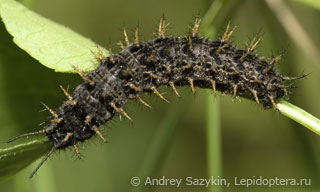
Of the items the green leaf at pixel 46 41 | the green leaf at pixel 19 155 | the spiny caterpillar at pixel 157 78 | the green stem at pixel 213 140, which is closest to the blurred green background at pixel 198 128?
the green stem at pixel 213 140

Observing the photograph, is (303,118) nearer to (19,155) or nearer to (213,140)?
(213,140)

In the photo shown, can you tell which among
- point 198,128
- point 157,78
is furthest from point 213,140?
point 198,128

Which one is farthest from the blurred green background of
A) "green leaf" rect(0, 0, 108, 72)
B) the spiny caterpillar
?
"green leaf" rect(0, 0, 108, 72)

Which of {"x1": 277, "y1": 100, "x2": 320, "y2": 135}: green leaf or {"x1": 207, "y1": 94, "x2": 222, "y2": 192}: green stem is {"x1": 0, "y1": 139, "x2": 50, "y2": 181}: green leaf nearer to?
{"x1": 207, "y1": 94, "x2": 222, "y2": 192}: green stem

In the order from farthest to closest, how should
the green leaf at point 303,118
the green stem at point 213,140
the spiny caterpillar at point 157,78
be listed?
the green stem at point 213,140 → the spiny caterpillar at point 157,78 → the green leaf at point 303,118

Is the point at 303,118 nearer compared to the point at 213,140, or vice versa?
the point at 303,118

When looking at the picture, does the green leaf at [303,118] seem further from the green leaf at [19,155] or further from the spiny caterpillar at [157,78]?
the green leaf at [19,155]

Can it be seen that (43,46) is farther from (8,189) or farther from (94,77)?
(8,189)
